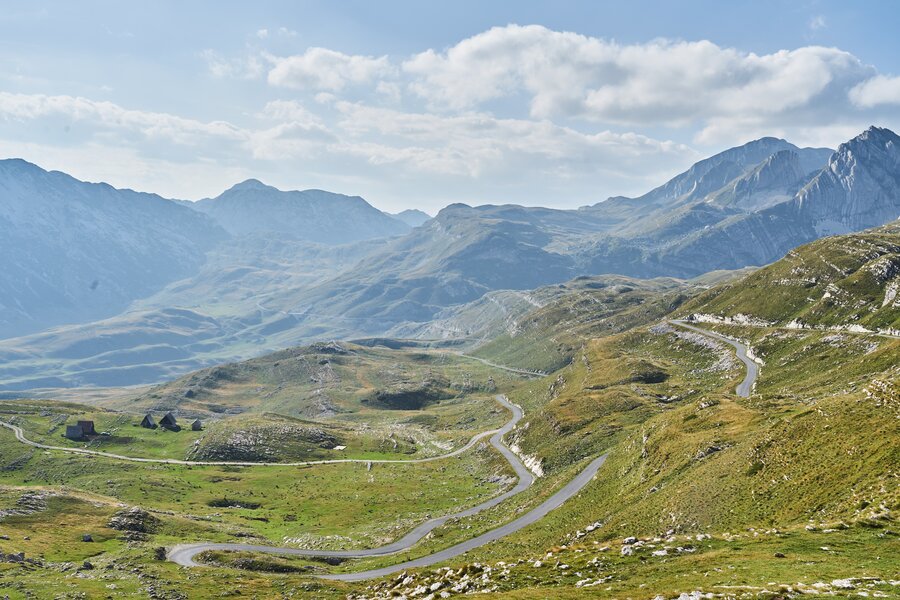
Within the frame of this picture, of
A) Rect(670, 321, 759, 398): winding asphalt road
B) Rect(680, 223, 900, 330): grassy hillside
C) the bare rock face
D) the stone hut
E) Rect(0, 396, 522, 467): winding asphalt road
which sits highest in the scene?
Rect(680, 223, 900, 330): grassy hillside

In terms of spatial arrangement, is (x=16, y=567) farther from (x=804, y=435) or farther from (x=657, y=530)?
(x=804, y=435)

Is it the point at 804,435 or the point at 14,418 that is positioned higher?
the point at 804,435

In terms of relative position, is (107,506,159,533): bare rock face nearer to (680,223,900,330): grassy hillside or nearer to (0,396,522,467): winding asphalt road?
(0,396,522,467): winding asphalt road

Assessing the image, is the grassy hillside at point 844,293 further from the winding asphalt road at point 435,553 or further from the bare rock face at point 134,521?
the bare rock face at point 134,521

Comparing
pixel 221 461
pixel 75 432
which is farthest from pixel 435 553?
pixel 75 432

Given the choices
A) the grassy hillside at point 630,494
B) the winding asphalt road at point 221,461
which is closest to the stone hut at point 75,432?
the winding asphalt road at point 221,461

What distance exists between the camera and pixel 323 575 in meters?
78.8

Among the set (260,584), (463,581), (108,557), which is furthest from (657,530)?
(108,557)

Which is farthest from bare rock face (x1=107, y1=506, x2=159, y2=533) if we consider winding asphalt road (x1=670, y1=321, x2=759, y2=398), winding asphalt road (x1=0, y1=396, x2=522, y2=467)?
winding asphalt road (x1=670, y1=321, x2=759, y2=398)

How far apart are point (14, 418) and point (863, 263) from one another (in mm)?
279200

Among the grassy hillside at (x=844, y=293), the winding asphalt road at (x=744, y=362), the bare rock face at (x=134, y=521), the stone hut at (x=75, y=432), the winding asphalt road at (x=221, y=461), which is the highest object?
the grassy hillside at (x=844, y=293)

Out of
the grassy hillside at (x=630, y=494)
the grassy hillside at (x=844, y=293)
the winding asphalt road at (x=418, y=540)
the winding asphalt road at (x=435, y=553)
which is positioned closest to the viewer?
the grassy hillside at (x=630, y=494)

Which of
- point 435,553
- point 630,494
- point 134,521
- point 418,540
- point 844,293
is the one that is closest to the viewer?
point 630,494

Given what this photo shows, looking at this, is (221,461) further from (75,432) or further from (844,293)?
(844,293)
